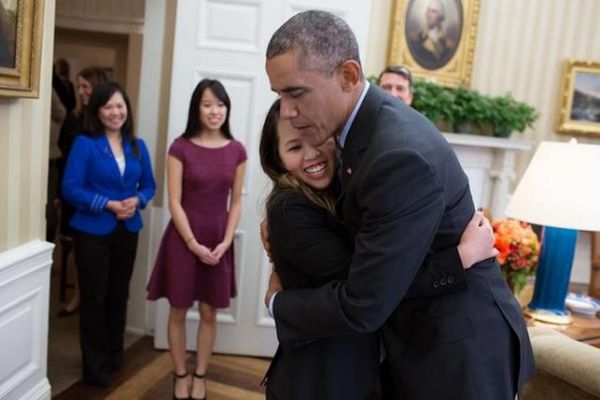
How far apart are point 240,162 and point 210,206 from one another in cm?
28

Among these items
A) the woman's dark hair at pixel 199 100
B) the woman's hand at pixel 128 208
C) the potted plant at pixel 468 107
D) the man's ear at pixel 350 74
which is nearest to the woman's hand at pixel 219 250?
the woman's hand at pixel 128 208

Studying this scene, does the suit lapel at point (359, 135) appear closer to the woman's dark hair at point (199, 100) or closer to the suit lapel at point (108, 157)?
the woman's dark hair at point (199, 100)

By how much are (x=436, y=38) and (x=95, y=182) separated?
3.12m

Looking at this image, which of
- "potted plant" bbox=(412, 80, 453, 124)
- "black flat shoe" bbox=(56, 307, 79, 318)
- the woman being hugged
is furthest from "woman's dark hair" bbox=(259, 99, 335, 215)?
"black flat shoe" bbox=(56, 307, 79, 318)

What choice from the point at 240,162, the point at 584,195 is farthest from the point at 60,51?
the point at 584,195

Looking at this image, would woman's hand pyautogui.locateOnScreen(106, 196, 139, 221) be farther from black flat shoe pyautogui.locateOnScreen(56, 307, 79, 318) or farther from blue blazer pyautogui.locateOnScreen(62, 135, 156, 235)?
black flat shoe pyautogui.locateOnScreen(56, 307, 79, 318)

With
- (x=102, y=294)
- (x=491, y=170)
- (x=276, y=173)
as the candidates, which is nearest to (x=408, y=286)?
(x=276, y=173)

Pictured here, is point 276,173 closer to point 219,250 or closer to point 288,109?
point 288,109

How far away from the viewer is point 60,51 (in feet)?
19.7

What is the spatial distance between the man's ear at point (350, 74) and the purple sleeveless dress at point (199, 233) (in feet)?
6.35

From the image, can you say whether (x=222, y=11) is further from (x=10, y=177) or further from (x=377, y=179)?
(x=377, y=179)

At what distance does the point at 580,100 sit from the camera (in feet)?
17.0

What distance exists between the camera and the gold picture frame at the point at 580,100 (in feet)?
16.8

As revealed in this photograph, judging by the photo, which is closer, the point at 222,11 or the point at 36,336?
the point at 36,336
